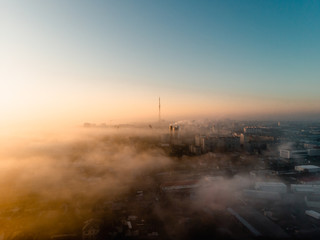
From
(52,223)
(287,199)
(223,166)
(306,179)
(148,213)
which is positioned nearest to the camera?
(52,223)

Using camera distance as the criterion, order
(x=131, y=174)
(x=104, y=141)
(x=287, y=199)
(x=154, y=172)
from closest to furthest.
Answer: (x=287, y=199) < (x=131, y=174) < (x=154, y=172) < (x=104, y=141)

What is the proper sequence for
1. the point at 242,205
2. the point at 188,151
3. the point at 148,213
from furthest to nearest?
the point at 188,151, the point at 242,205, the point at 148,213

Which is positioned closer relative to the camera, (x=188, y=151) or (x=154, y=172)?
(x=154, y=172)

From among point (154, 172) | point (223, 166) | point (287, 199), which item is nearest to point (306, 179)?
point (287, 199)

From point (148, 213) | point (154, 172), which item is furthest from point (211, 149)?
point (148, 213)

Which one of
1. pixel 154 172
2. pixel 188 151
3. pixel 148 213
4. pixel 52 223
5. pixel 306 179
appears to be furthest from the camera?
pixel 188 151

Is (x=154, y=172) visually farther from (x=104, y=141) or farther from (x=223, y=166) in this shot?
(x=104, y=141)

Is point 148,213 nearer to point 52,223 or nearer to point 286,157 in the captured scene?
point 52,223

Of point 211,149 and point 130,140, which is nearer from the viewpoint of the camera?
point 211,149

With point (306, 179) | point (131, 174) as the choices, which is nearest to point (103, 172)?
point (131, 174)
